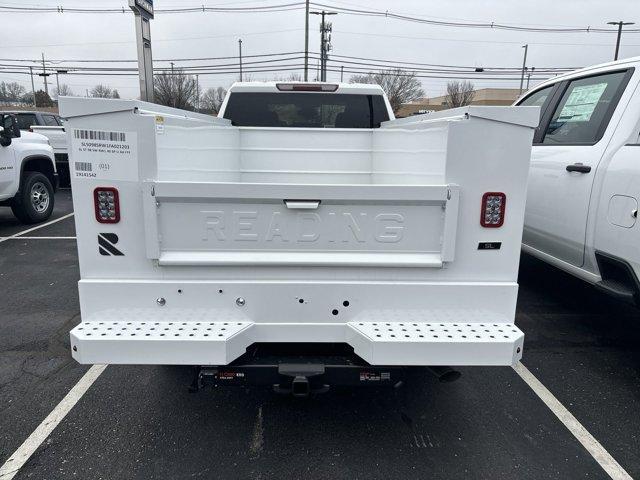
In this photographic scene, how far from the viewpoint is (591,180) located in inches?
149

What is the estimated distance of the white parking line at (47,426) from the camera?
2680mm

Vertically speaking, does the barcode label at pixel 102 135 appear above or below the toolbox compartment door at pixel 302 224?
above

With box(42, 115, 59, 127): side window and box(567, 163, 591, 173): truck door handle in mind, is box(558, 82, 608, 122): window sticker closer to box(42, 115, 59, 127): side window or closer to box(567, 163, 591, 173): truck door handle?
box(567, 163, 591, 173): truck door handle

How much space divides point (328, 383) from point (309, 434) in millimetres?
599

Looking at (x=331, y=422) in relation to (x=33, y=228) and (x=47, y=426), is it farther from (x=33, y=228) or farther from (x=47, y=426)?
(x=33, y=228)

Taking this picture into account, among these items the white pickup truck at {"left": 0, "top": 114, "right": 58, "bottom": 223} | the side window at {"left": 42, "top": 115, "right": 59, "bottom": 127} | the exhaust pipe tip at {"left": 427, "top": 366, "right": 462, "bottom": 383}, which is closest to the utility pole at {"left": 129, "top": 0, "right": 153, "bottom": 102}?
the white pickup truck at {"left": 0, "top": 114, "right": 58, "bottom": 223}

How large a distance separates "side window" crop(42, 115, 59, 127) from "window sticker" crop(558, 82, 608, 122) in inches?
621

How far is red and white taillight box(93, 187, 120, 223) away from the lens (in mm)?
2498

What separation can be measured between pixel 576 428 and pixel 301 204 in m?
2.31

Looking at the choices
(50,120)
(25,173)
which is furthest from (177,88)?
(25,173)

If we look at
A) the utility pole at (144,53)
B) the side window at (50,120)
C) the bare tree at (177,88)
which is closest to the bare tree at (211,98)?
the bare tree at (177,88)

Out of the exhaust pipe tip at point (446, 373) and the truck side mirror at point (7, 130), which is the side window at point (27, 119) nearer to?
the truck side mirror at point (7, 130)

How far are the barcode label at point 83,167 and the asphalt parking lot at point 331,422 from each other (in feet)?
5.31

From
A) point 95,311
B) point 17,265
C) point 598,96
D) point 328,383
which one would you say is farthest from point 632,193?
point 17,265
